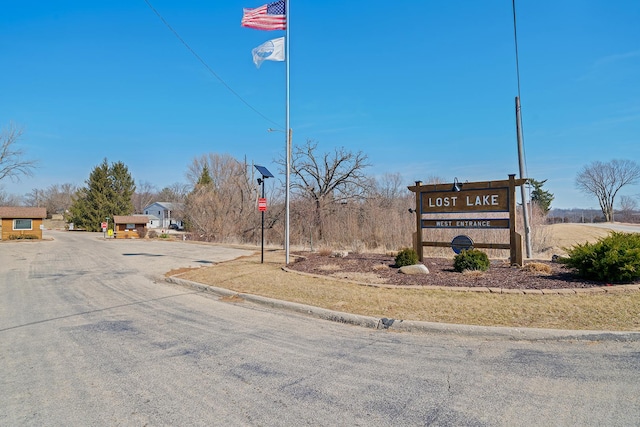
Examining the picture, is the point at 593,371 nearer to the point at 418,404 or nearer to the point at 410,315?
the point at 418,404

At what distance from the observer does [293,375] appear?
3.95m

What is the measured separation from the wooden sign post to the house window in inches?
1606

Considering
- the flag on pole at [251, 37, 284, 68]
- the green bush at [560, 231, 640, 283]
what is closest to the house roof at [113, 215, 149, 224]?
the flag on pole at [251, 37, 284, 68]

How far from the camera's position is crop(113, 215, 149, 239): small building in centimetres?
4216

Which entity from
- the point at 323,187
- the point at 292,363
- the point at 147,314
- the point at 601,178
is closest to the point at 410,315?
the point at 292,363

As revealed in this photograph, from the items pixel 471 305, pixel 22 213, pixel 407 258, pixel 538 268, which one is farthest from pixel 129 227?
pixel 471 305

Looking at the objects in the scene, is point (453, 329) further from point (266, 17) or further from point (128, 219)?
point (128, 219)

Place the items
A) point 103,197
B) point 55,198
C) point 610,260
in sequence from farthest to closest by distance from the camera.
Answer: point 55,198, point 103,197, point 610,260

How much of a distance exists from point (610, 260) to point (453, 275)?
3.08 metres

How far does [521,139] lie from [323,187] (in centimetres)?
1765

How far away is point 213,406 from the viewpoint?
3275mm

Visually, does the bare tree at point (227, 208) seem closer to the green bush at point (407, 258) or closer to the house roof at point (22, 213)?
the house roof at point (22, 213)

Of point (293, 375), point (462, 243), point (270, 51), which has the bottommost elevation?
point (293, 375)

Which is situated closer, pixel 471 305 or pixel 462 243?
pixel 471 305
